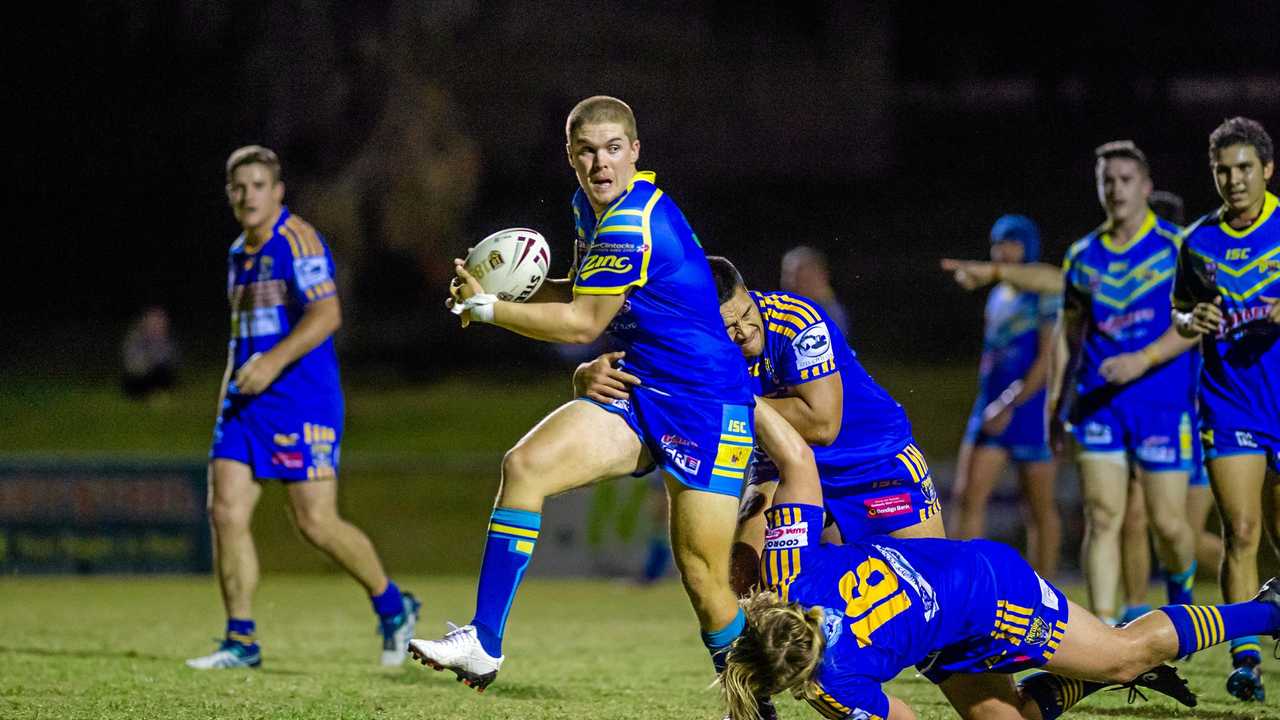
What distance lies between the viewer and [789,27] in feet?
64.7

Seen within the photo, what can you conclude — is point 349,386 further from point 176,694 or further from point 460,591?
point 176,694

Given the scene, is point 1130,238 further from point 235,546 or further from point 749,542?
point 235,546

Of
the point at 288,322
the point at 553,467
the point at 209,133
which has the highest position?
Answer: the point at 209,133

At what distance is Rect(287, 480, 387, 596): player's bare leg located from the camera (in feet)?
23.4

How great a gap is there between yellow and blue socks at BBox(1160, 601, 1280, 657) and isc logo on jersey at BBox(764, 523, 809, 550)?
3.83 feet

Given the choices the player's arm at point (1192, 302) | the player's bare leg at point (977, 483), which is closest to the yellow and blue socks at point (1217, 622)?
the player's arm at point (1192, 302)

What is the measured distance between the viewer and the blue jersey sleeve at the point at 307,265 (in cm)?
723

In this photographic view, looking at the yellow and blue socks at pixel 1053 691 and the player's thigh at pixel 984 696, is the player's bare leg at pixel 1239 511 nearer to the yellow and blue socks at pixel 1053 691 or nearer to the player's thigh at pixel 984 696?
the yellow and blue socks at pixel 1053 691

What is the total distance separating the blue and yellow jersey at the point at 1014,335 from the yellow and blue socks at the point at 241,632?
5.27 meters

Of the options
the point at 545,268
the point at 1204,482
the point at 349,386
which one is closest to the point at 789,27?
the point at 349,386

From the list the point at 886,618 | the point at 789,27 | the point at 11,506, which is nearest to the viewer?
the point at 886,618

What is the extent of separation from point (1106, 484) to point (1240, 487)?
1.58 metres

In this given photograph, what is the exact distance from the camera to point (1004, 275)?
7.88 meters

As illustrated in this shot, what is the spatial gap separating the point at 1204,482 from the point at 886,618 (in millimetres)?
4959
